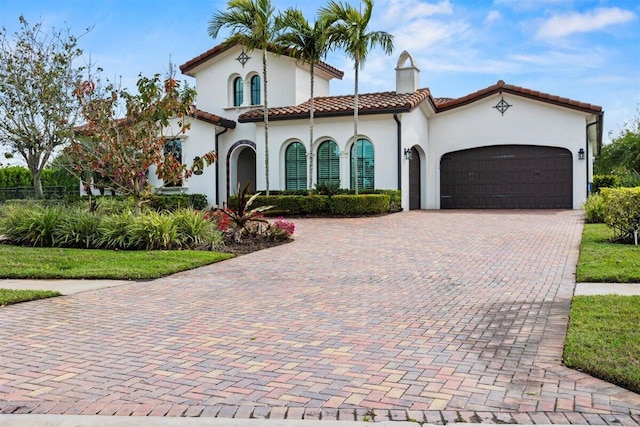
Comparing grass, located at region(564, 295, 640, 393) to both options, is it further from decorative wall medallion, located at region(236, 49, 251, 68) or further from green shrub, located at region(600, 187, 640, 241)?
decorative wall medallion, located at region(236, 49, 251, 68)

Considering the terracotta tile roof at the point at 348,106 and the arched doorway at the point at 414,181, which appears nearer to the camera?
the terracotta tile roof at the point at 348,106

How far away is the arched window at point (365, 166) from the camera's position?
75.2 ft

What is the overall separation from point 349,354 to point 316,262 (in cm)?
588

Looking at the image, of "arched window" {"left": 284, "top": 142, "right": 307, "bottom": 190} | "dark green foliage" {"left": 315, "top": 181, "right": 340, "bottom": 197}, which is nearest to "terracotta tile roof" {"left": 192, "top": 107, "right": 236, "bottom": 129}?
"arched window" {"left": 284, "top": 142, "right": 307, "bottom": 190}

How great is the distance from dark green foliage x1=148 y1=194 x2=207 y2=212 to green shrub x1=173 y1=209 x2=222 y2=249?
26.1ft

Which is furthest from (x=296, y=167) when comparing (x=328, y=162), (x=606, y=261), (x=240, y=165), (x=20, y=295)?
(x=20, y=295)

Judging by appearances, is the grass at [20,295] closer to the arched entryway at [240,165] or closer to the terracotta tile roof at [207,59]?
the arched entryway at [240,165]

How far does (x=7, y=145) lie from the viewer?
24.7 m

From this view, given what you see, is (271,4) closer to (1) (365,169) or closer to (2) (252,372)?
(1) (365,169)

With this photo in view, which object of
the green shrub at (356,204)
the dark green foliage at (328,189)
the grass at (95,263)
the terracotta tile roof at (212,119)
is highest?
the terracotta tile roof at (212,119)

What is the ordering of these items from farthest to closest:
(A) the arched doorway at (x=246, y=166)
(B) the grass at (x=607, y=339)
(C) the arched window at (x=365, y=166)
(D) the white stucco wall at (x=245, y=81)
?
(A) the arched doorway at (x=246, y=166)
(D) the white stucco wall at (x=245, y=81)
(C) the arched window at (x=365, y=166)
(B) the grass at (x=607, y=339)

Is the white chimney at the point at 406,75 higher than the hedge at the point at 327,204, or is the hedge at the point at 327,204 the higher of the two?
the white chimney at the point at 406,75

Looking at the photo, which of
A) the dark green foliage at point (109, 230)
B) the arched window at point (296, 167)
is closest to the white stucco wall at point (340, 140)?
the arched window at point (296, 167)

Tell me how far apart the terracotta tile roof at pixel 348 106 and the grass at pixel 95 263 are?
1135cm
